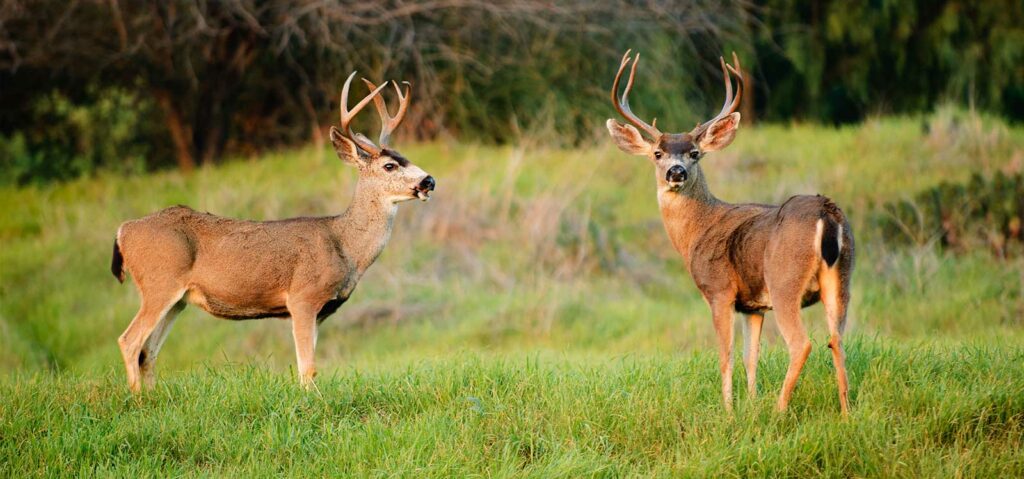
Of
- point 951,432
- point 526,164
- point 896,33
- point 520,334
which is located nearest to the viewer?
point 951,432

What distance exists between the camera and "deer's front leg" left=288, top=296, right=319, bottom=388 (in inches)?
296

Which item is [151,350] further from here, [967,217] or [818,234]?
[967,217]

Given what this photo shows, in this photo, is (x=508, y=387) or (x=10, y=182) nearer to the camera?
(x=508, y=387)

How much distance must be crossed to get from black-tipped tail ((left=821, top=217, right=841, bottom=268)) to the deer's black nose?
1.24 metres

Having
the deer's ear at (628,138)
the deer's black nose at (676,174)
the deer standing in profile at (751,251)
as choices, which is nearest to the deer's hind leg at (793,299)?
the deer standing in profile at (751,251)

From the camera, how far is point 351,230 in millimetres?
8047

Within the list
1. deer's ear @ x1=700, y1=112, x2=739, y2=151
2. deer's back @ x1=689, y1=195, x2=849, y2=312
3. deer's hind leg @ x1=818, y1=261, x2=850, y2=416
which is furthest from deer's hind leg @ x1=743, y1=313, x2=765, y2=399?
deer's ear @ x1=700, y1=112, x2=739, y2=151

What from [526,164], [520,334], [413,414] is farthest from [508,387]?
[526,164]

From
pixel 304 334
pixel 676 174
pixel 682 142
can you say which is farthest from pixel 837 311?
pixel 304 334

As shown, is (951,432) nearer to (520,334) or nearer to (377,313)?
(520,334)

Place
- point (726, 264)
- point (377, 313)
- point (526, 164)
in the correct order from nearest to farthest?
1. point (726, 264)
2. point (377, 313)
3. point (526, 164)

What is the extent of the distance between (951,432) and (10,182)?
16.3 meters

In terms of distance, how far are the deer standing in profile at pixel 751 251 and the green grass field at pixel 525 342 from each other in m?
0.37

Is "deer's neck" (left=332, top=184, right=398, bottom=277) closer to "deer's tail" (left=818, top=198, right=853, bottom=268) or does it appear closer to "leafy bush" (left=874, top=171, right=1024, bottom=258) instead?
"deer's tail" (left=818, top=198, right=853, bottom=268)
